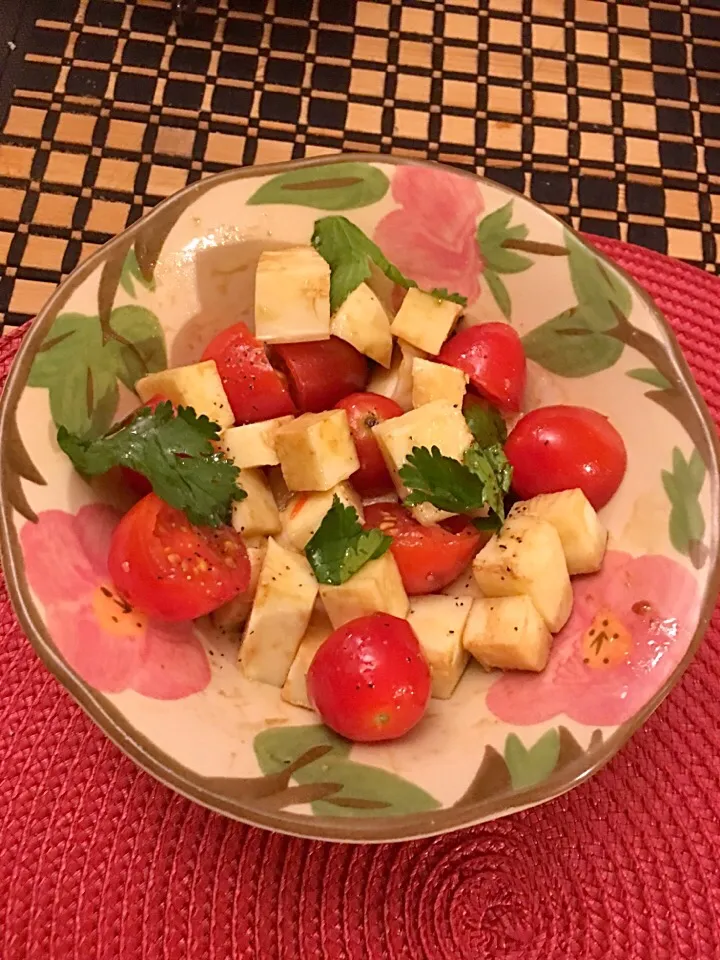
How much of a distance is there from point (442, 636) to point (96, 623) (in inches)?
12.6

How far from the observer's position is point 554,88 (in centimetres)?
149


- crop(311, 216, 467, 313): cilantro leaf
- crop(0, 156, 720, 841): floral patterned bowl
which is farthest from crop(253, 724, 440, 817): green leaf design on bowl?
crop(311, 216, 467, 313): cilantro leaf

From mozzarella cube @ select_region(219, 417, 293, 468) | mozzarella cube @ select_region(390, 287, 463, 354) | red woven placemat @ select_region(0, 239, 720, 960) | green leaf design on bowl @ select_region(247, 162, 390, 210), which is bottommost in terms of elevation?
red woven placemat @ select_region(0, 239, 720, 960)

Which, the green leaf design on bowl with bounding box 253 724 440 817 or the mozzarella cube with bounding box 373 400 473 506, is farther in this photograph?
the mozzarella cube with bounding box 373 400 473 506

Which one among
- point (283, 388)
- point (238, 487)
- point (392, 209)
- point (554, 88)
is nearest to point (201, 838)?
point (238, 487)

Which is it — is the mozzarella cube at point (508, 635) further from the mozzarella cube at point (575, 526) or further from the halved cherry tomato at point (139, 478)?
the halved cherry tomato at point (139, 478)

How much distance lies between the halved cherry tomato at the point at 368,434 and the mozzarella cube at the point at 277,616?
14 centimetres

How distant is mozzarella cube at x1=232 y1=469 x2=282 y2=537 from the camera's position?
2.94 feet

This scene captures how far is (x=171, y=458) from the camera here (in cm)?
85

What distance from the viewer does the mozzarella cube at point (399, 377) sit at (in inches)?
39.2

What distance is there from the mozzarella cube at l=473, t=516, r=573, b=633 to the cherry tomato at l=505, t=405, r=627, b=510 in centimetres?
6

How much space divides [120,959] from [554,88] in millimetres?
1375

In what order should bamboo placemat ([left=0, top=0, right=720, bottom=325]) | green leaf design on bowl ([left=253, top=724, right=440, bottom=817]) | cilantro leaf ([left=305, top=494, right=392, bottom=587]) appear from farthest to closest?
bamboo placemat ([left=0, top=0, right=720, bottom=325]) < cilantro leaf ([left=305, top=494, right=392, bottom=587]) < green leaf design on bowl ([left=253, top=724, right=440, bottom=817])

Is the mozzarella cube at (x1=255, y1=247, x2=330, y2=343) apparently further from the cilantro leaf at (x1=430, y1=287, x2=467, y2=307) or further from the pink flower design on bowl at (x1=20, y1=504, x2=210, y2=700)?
the pink flower design on bowl at (x1=20, y1=504, x2=210, y2=700)
